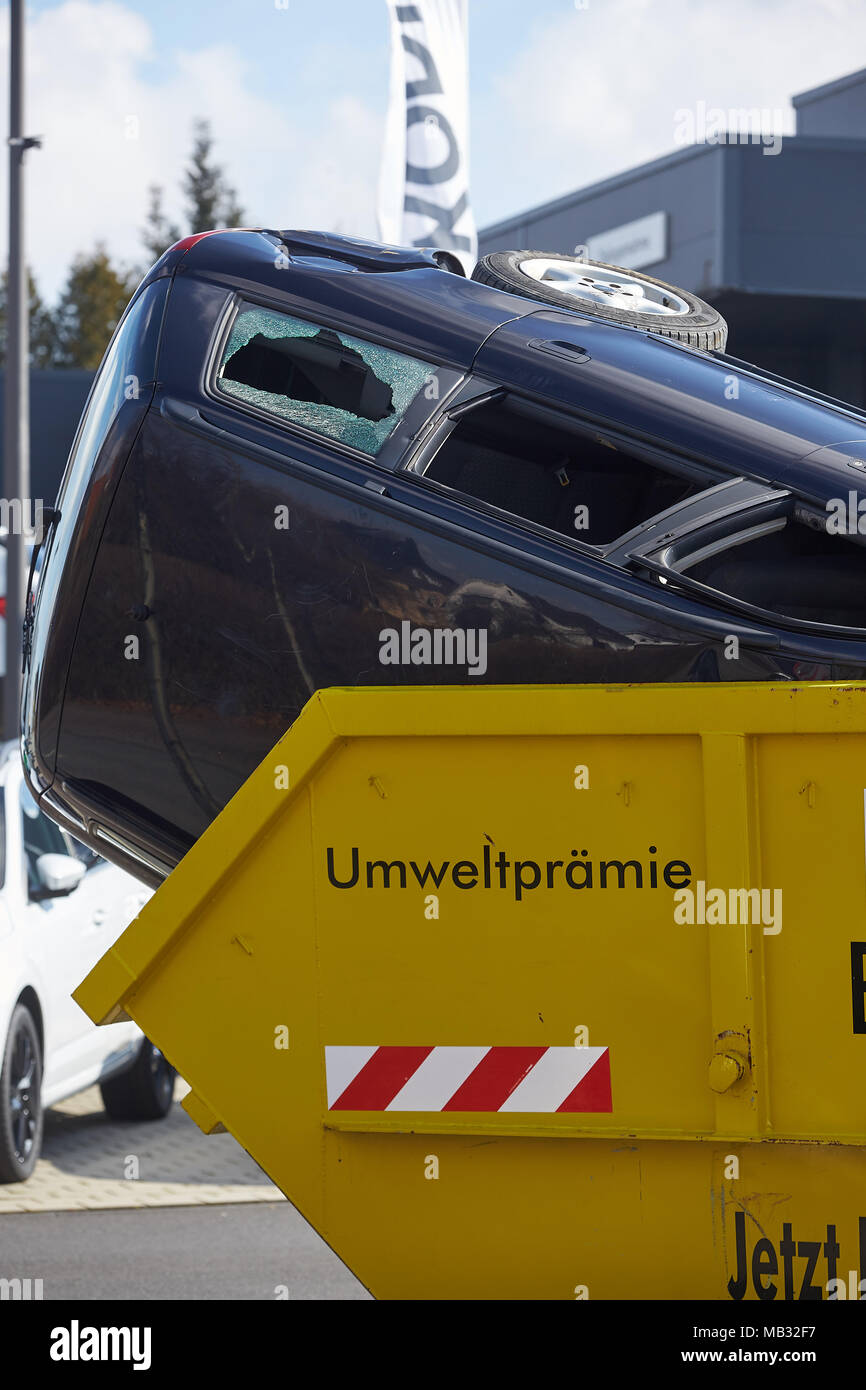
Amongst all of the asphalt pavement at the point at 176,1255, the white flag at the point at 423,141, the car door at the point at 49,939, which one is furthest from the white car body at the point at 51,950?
the white flag at the point at 423,141

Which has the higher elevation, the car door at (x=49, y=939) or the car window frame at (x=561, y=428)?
the car window frame at (x=561, y=428)

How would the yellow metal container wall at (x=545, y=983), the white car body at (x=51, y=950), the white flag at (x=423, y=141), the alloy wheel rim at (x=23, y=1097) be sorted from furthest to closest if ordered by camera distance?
the white flag at (x=423, y=141)
the white car body at (x=51, y=950)
the alloy wheel rim at (x=23, y=1097)
the yellow metal container wall at (x=545, y=983)

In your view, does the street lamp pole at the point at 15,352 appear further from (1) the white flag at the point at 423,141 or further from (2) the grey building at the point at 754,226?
(2) the grey building at the point at 754,226

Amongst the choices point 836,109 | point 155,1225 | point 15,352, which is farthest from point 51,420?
point 155,1225

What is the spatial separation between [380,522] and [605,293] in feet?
4.59


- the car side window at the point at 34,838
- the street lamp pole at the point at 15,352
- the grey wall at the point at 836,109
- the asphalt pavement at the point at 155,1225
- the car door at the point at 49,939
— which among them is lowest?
the asphalt pavement at the point at 155,1225

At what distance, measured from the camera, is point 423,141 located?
1062 cm

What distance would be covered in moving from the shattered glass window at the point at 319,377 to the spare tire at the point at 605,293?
0.56 m

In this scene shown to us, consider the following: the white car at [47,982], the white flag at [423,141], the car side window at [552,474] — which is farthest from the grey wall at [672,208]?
the car side window at [552,474]

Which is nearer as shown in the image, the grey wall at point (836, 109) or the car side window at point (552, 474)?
the car side window at point (552, 474)

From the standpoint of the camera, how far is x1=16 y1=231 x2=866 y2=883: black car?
3.27 m

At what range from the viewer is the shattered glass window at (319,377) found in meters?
3.56

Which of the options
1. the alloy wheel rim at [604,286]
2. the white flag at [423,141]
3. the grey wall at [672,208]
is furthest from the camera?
the grey wall at [672,208]

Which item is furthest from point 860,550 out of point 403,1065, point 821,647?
point 403,1065
